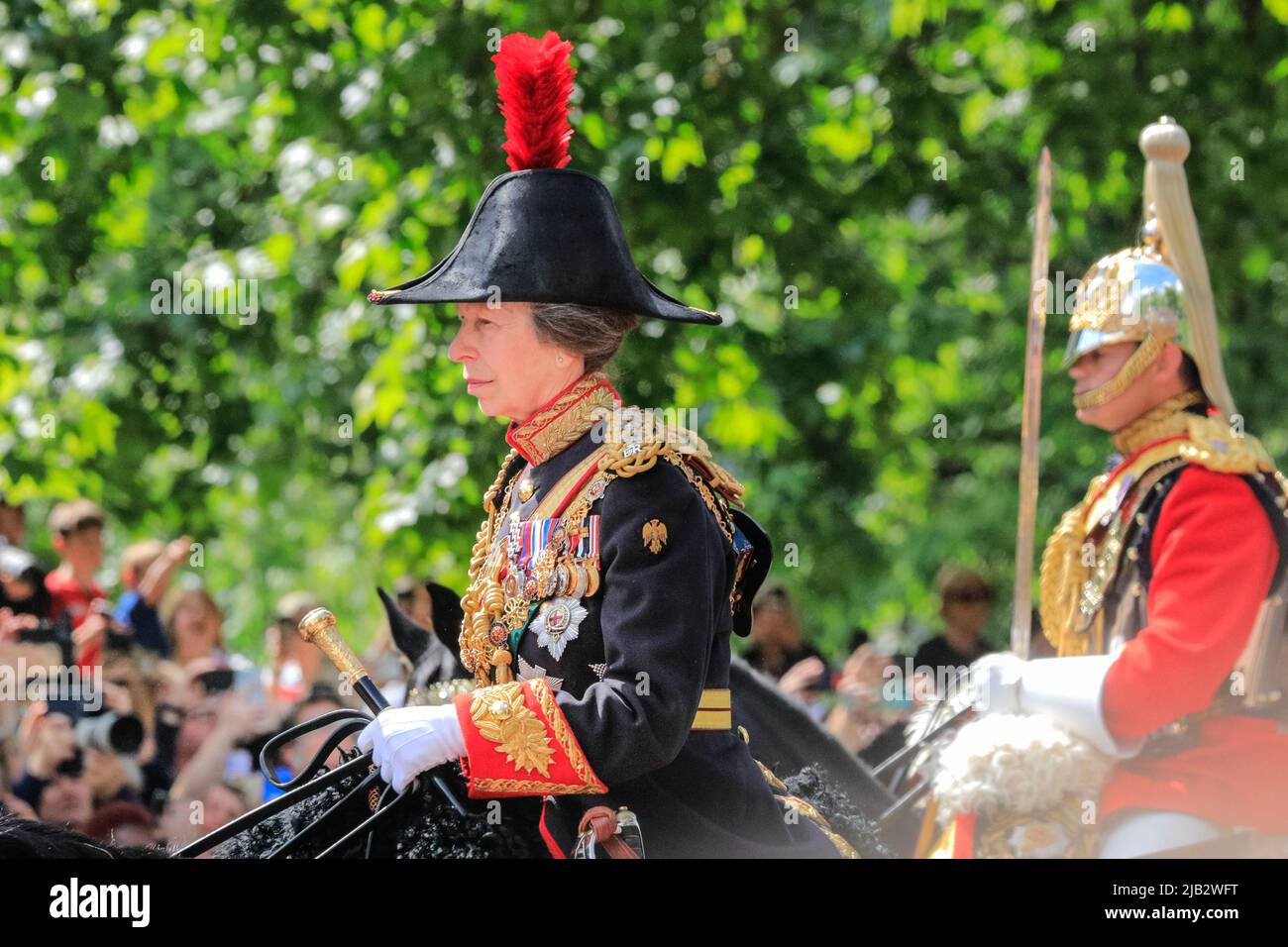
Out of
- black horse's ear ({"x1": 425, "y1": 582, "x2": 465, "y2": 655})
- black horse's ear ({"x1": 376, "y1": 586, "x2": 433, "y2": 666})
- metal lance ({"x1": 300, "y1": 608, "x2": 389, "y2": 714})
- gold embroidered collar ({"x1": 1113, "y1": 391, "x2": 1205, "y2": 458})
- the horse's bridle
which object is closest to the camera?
the horse's bridle

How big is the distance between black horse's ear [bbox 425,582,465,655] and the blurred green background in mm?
4253

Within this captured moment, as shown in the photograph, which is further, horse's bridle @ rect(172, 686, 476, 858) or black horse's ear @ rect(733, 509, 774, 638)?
black horse's ear @ rect(733, 509, 774, 638)

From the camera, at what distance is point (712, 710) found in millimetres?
3807

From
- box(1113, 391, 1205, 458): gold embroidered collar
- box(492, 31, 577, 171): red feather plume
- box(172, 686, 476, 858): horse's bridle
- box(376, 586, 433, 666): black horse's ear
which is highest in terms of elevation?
box(492, 31, 577, 171): red feather plume

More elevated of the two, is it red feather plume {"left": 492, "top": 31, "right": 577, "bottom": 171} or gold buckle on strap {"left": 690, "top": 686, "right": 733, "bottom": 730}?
red feather plume {"left": 492, "top": 31, "right": 577, "bottom": 171}

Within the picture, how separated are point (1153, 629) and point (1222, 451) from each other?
57 centimetres

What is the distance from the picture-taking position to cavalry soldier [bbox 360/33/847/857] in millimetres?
3490

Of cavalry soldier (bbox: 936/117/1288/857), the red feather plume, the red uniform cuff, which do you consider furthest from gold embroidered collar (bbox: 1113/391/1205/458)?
the red uniform cuff

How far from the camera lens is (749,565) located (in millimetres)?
3939

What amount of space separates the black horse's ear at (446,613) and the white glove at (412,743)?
753 millimetres

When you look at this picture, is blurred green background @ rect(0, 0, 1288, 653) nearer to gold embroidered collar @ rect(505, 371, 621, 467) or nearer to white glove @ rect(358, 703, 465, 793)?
gold embroidered collar @ rect(505, 371, 621, 467)

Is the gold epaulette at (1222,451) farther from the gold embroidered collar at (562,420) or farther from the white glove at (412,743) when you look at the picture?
the white glove at (412,743)

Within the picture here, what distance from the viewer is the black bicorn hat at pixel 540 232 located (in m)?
3.70
